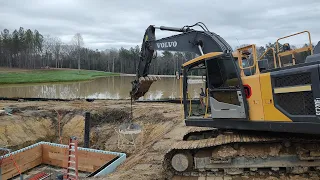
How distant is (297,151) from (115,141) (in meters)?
10.0

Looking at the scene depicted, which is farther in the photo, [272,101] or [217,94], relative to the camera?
[217,94]

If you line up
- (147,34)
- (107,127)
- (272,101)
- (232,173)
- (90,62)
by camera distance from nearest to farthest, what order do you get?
(272,101), (232,173), (147,34), (107,127), (90,62)

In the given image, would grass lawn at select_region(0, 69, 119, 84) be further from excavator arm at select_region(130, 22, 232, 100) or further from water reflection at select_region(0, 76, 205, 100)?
excavator arm at select_region(130, 22, 232, 100)

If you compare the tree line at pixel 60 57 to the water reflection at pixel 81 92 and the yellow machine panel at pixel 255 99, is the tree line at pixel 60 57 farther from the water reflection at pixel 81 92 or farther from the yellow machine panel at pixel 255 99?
the yellow machine panel at pixel 255 99

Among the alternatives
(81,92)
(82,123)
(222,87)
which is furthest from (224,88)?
(81,92)

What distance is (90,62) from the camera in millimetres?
98812

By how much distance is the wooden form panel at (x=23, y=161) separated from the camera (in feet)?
37.1

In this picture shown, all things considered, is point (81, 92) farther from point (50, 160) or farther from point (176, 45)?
point (176, 45)

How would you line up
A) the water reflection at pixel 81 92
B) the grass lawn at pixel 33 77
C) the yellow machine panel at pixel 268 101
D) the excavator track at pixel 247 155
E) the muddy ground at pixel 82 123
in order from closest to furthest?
the yellow machine panel at pixel 268 101, the excavator track at pixel 247 155, the muddy ground at pixel 82 123, the water reflection at pixel 81 92, the grass lawn at pixel 33 77

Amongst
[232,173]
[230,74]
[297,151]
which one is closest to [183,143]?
[232,173]

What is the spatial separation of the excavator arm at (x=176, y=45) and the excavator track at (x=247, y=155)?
2.05 metres

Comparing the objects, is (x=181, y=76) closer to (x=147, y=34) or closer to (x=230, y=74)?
(x=230, y=74)

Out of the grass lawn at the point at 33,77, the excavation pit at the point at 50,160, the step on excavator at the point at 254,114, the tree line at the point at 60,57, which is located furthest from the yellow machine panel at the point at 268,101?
the tree line at the point at 60,57

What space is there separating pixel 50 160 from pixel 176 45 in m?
8.82
